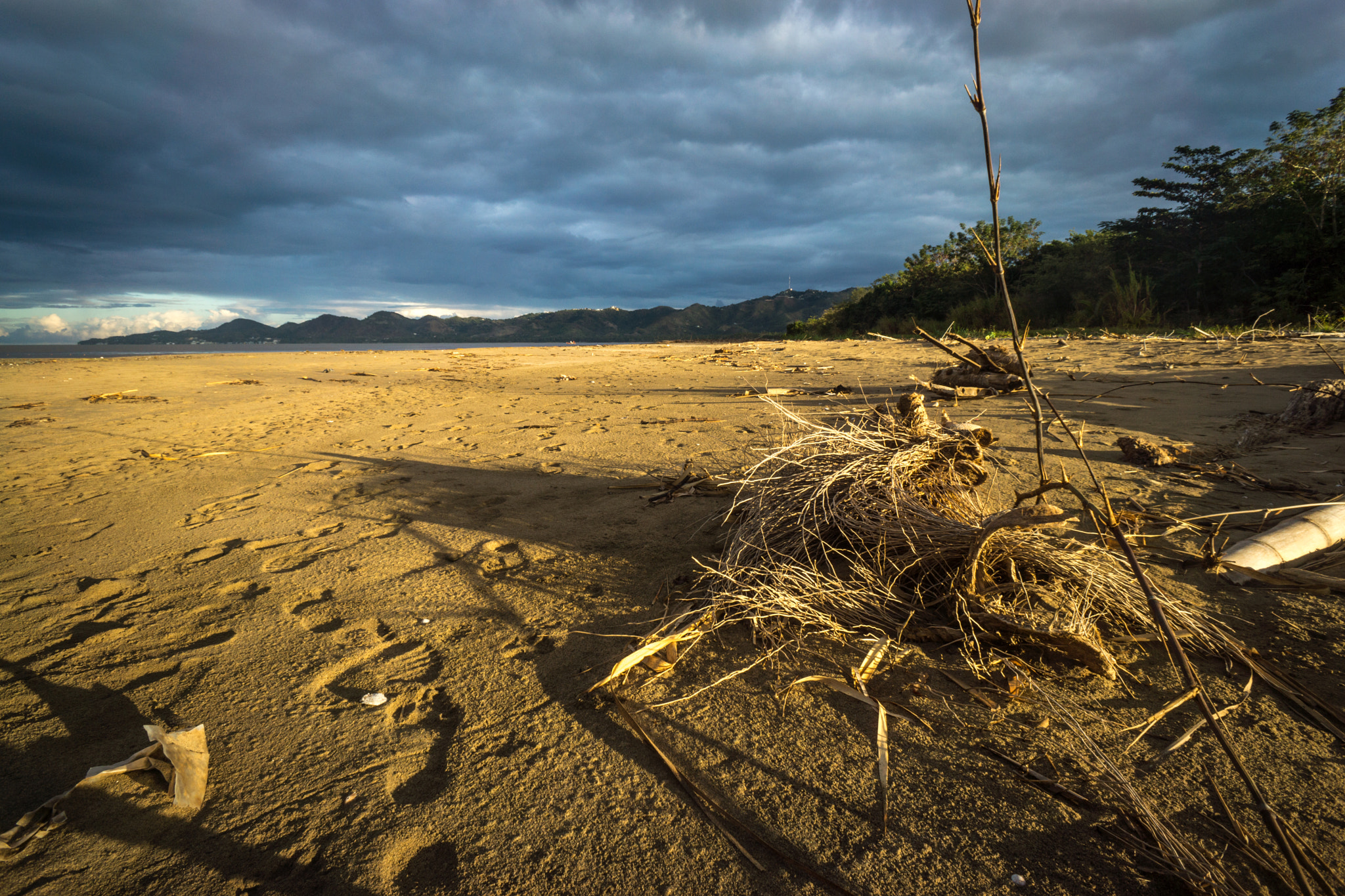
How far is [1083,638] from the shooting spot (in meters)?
1.69

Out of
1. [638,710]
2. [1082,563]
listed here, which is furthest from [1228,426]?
[638,710]

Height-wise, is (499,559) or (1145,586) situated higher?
(1145,586)

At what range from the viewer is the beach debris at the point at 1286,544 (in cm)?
221

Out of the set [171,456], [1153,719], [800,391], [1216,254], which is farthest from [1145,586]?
[1216,254]

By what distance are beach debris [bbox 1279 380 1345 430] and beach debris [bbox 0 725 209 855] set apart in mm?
6101

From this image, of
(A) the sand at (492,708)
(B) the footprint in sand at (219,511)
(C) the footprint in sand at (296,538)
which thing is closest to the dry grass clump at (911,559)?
(A) the sand at (492,708)

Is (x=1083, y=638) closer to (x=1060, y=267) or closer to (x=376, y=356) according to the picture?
(x=376, y=356)

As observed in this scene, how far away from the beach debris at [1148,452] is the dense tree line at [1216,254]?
8588 mm

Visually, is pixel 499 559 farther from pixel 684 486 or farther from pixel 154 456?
pixel 154 456

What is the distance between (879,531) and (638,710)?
1.09 m

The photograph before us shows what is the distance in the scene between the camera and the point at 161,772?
4.85ft

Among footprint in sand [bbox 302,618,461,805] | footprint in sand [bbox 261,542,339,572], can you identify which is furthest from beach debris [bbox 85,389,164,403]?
footprint in sand [bbox 302,618,461,805]

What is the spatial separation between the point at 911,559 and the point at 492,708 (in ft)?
4.91

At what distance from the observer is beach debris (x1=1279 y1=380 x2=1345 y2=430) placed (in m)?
3.88
